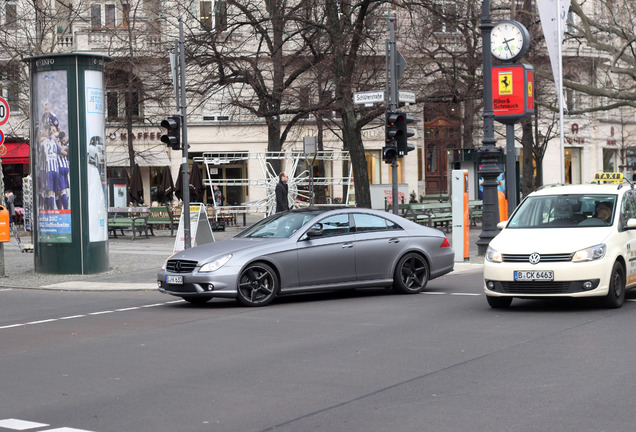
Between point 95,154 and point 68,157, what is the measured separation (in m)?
0.57

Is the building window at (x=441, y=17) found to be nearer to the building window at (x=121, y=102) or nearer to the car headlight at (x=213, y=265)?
the building window at (x=121, y=102)

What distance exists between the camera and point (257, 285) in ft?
46.7

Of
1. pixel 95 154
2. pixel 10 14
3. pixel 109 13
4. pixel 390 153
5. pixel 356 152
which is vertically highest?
pixel 109 13

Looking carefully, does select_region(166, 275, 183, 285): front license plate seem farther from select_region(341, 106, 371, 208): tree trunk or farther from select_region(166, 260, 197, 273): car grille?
select_region(341, 106, 371, 208): tree trunk

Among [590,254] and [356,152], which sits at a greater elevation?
[356,152]

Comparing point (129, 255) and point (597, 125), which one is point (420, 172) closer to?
point (597, 125)

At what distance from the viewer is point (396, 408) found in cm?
716

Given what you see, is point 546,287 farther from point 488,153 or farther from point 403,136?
point 488,153

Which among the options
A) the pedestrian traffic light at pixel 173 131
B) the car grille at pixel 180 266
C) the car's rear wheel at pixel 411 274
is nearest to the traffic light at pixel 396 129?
the pedestrian traffic light at pixel 173 131

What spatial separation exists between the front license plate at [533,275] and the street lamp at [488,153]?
1018 cm

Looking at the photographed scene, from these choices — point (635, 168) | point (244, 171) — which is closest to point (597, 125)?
point (635, 168)

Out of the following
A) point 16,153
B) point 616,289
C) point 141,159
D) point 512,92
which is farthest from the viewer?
point 141,159

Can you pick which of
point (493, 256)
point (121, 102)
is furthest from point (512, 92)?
point (121, 102)

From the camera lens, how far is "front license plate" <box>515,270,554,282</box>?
1211 centimetres
